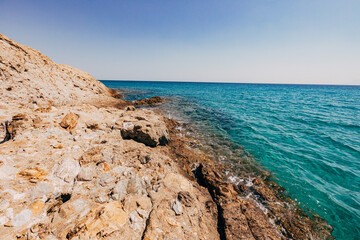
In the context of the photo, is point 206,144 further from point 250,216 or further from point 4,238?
point 4,238

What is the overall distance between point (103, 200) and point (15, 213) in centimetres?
194

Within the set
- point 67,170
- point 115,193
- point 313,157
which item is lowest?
point 313,157

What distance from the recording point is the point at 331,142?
11578 mm

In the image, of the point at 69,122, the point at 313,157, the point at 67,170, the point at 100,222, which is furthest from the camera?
the point at 313,157

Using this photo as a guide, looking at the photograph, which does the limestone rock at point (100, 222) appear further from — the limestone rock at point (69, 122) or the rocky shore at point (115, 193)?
the limestone rock at point (69, 122)

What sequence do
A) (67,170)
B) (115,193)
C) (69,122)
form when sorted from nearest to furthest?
(115,193)
(67,170)
(69,122)

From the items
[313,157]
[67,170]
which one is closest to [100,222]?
[67,170]

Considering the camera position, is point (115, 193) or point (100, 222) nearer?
point (100, 222)

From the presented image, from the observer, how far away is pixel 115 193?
4.34 m

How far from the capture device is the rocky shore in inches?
135

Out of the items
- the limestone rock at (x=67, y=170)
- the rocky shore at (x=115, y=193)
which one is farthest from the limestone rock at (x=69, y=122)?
the limestone rock at (x=67, y=170)

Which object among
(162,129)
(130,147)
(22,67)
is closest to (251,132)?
(162,129)

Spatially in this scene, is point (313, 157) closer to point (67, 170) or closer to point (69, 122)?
point (67, 170)

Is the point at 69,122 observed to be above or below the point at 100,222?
above
